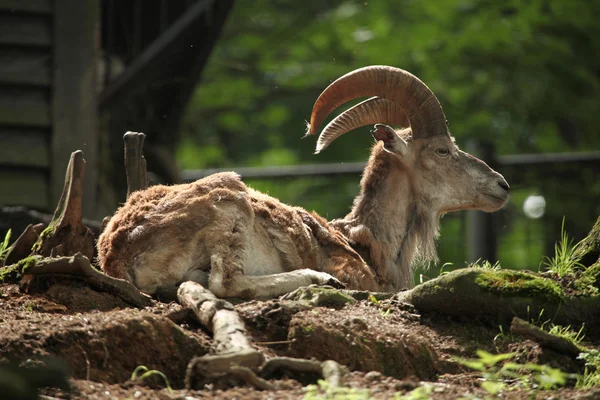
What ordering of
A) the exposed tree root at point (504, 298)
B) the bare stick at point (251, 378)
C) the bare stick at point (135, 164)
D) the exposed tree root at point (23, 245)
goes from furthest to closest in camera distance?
1. the bare stick at point (135, 164)
2. the exposed tree root at point (23, 245)
3. the exposed tree root at point (504, 298)
4. the bare stick at point (251, 378)

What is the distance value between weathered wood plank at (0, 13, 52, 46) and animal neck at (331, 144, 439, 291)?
393cm

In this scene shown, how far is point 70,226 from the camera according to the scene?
266 inches

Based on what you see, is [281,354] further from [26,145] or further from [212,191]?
[26,145]

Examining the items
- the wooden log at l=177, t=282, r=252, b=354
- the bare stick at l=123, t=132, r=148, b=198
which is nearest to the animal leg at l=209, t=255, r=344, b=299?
the wooden log at l=177, t=282, r=252, b=354

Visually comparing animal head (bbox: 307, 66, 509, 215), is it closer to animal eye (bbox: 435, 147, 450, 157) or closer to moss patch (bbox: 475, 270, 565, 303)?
animal eye (bbox: 435, 147, 450, 157)

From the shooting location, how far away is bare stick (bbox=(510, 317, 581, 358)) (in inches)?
192

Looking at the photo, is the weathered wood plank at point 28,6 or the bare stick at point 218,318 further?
the weathered wood plank at point 28,6

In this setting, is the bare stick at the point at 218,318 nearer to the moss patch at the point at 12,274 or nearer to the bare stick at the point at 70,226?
the moss patch at the point at 12,274

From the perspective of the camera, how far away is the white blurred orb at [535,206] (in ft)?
47.8

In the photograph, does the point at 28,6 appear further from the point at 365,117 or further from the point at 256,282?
the point at 256,282

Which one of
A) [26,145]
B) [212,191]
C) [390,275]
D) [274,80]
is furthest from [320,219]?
[274,80]

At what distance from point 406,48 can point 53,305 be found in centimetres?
1258

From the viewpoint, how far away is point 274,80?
65.4ft

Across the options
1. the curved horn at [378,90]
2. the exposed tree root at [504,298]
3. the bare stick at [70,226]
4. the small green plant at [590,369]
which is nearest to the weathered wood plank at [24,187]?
the bare stick at [70,226]
